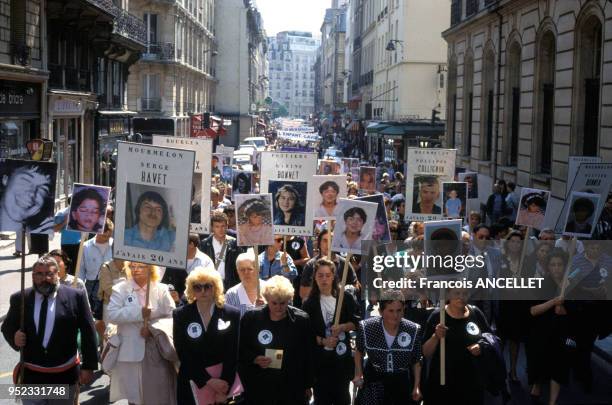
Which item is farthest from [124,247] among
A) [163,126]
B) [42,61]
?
[163,126]

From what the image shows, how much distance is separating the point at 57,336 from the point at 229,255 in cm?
366

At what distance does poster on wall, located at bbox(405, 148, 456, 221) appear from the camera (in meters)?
13.5

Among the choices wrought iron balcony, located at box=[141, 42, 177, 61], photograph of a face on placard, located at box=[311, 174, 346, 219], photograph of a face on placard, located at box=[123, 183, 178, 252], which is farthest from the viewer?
wrought iron balcony, located at box=[141, 42, 177, 61]

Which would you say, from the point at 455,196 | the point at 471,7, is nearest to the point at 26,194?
the point at 455,196

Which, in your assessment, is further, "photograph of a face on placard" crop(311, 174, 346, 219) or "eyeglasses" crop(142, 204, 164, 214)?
"photograph of a face on placard" crop(311, 174, 346, 219)

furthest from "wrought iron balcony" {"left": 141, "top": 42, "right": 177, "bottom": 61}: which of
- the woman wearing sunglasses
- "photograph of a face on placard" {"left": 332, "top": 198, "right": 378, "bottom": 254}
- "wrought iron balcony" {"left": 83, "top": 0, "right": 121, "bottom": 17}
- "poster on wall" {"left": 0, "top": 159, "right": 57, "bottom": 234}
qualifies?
the woman wearing sunglasses

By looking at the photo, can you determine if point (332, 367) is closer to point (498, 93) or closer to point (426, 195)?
point (426, 195)

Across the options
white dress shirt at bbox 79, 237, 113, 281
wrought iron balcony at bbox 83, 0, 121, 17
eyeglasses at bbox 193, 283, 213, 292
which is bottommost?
white dress shirt at bbox 79, 237, 113, 281

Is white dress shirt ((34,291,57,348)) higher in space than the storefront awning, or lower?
lower

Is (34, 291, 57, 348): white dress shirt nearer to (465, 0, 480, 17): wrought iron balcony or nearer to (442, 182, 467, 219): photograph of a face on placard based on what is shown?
(442, 182, 467, 219): photograph of a face on placard

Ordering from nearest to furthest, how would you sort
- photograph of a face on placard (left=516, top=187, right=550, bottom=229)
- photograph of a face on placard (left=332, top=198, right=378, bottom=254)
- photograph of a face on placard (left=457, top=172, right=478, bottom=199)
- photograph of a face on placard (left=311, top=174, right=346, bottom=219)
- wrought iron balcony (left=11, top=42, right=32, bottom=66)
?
photograph of a face on placard (left=332, top=198, right=378, bottom=254)
photograph of a face on placard (left=516, top=187, right=550, bottom=229)
photograph of a face on placard (left=311, top=174, right=346, bottom=219)
photograph of a face on placard (left=457, top=172, right=478, bottom=199)
wrought iron balcony (left=11, top=42, right=32, bottom=66)

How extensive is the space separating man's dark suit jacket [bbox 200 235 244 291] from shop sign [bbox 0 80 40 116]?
12.4 metres

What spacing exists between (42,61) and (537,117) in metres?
13.3

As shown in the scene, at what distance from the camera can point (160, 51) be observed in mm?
48656
